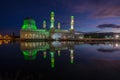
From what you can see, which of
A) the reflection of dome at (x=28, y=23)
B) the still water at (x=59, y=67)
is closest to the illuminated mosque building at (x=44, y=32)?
the reflection of dome at (x=28, y=23)

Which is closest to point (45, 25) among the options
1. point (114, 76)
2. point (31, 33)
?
point (31, 33)

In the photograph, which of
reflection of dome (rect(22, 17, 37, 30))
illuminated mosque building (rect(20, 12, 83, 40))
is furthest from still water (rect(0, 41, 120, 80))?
illuminated mosque building (rect(20, 12, 83, 40))

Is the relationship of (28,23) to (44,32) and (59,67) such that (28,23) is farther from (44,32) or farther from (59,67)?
(59,67)

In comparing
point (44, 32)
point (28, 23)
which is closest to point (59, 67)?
point (28, 23)

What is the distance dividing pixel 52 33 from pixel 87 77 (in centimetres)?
9458

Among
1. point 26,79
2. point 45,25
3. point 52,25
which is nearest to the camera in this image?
point 26,79

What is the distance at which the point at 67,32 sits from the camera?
366ft

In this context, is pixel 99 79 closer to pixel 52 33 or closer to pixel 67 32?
pixel 52 33

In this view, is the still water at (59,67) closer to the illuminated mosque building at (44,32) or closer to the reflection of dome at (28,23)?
the reflection of dome at (28,23)

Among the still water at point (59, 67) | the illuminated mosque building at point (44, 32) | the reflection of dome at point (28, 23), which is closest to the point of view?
the still water at point (59, 67)

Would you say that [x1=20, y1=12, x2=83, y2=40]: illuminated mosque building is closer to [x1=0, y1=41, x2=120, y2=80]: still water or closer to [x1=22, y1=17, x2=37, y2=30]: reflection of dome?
[x1=22, y1=17, x2=37, y2=30]: reflection of dome

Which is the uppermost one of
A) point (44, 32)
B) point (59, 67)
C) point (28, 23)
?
point (28, 23)

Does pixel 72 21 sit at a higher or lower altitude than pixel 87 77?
higher

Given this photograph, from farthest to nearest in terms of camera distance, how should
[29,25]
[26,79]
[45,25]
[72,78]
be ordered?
[45,25] < [29,25] < [72,78] < [26,79]
